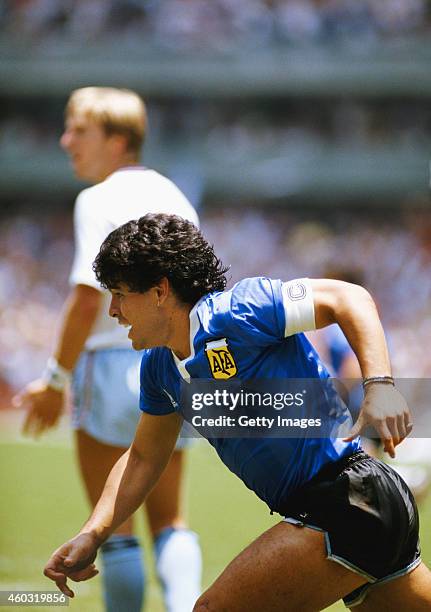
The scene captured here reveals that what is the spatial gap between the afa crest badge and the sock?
3.70ft

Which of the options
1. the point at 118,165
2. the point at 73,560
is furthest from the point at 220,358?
the point at 118,165

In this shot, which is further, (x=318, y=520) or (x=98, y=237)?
(x=98, y=237)

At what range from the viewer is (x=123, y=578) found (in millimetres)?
3371

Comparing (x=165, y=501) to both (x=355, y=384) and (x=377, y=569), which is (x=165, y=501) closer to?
(x=377, y=569)

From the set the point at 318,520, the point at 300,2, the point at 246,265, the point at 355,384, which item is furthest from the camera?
the point at 300,2

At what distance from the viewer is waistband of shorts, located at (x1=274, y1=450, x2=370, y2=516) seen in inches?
96.4

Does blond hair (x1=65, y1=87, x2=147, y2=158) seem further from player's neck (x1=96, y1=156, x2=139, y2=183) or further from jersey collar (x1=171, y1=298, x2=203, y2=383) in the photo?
jersey collar (x1=171, y1=298, x2=203, y2=383)

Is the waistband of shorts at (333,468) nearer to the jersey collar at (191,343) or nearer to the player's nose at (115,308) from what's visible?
the jersey collar at (191,343)

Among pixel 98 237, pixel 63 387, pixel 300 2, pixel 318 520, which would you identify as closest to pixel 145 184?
pixel 98 237

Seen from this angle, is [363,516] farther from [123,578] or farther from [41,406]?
[41,406]

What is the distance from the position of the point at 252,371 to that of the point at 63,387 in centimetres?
119

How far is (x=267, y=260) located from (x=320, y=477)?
17.8 meters

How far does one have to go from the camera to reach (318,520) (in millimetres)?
2393

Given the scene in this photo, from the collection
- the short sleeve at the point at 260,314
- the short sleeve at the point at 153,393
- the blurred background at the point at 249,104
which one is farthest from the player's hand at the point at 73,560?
the blurred background at the point at 249,104
